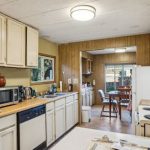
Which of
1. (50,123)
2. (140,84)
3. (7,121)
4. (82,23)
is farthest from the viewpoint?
(140,84)

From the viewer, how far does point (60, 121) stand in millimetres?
3533

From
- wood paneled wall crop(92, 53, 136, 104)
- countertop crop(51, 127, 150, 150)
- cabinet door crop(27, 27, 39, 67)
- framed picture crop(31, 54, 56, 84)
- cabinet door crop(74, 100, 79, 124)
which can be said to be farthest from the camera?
wood paneled wall crop(92, 53, 136, 104)

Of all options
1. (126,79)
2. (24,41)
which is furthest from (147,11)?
(126,79)

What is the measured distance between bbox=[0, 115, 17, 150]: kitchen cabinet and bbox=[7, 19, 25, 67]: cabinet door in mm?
961

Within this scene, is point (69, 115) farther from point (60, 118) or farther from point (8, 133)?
point (8, 133)

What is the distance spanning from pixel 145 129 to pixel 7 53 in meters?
2.25

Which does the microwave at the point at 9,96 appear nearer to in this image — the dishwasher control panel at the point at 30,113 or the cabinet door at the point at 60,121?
the dishwasher control panel at the point at 30,113

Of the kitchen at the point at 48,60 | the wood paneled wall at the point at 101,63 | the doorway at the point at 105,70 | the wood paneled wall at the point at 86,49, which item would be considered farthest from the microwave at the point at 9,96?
the wood paneled wall at the point at 101,63

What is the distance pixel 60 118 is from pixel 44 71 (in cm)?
138

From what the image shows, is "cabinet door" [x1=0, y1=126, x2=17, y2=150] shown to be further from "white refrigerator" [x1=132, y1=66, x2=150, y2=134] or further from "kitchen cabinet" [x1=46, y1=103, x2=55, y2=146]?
"white refrigerator" [x1=132, y1=66, x2=150, y2=134]

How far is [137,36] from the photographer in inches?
155

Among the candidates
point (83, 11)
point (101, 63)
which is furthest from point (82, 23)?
point (101, 63)

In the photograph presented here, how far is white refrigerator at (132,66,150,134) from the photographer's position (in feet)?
10.9

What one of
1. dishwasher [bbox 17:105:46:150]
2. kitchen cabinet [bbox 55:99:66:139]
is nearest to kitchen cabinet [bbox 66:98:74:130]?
kitchen cabinet [bbox 55:99:66:139]
